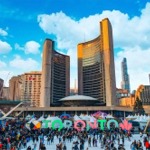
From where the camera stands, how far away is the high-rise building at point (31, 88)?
192 m

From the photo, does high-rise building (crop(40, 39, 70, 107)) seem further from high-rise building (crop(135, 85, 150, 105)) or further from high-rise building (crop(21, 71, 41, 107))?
high-rise building (crop(135, 85, 150, 105))

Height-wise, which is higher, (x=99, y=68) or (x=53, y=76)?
(x=99, y=68)

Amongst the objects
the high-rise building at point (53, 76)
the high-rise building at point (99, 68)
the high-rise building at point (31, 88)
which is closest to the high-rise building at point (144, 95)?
the high-rise building at point (99, 68)

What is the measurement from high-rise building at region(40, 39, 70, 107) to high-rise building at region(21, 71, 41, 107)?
131ft

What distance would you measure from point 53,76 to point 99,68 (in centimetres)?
3487

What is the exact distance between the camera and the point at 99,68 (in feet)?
473

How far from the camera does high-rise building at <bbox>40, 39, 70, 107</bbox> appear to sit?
→ 141 m

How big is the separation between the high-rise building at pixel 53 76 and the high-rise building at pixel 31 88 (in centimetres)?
3989

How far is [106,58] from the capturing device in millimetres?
133125

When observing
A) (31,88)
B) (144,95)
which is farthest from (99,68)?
(31,88)

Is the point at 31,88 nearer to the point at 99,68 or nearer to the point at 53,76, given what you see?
the point at 53,76

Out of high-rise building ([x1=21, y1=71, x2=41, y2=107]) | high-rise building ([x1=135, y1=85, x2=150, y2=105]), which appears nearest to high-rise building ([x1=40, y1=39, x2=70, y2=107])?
high-rise building ([x1=21, y1=71, x2=41, y2=107])

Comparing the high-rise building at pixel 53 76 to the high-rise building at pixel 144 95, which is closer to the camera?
the high-rise building at pixel 53 76

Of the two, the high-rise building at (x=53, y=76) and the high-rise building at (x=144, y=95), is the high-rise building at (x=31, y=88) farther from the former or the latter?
the high-rise building at (x=144, y=95)
